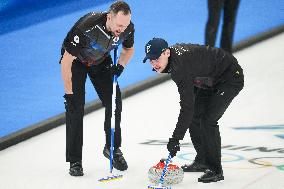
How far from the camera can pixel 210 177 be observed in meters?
7.95

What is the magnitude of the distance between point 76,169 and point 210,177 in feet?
4.36

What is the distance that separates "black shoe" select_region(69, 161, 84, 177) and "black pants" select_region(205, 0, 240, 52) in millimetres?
4282

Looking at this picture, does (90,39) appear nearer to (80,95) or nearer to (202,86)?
(80,95)

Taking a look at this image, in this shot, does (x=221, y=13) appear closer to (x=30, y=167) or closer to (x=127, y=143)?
(x=127, y=143)

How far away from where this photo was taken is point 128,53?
8547 mm

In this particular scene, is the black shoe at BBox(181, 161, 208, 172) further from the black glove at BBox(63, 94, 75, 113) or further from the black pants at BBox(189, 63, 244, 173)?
the black glove at BBox(63, 94, 75, 113)

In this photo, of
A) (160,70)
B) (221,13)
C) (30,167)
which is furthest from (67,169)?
(221,13)

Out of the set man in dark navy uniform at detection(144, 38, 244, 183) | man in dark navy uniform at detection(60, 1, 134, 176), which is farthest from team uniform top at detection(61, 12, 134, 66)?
man in dark navy uniform at detection(144, 38, 244, 183)

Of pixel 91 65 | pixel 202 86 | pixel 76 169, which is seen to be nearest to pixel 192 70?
pixel 202 86

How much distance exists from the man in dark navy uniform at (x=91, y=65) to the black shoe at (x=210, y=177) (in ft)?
2.95

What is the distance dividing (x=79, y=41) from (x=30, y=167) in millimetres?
1560

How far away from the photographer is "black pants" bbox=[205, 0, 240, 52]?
12.1 m

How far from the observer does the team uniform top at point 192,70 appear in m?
7.41

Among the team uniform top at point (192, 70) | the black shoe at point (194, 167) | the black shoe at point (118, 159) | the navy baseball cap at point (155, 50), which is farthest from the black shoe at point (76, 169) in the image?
the navy baseball cap at point (155, 50)
